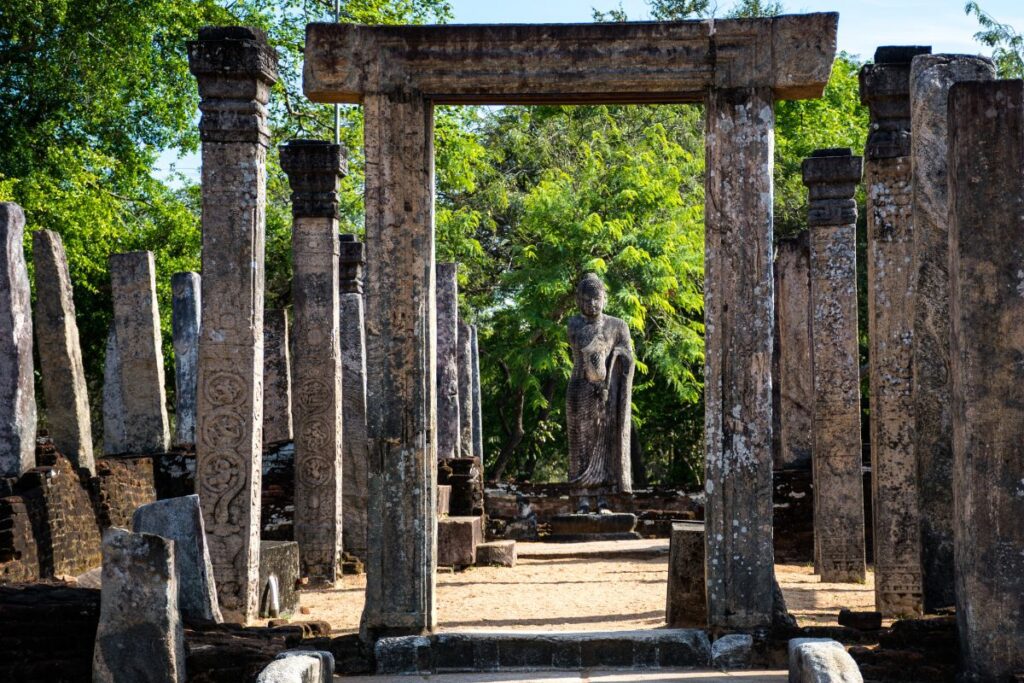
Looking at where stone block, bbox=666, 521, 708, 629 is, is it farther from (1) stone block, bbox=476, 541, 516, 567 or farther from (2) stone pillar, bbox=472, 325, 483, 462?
(2) stone pillar, bbox=472, 325, 483, 462

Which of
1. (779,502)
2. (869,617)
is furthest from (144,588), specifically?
(779,502)

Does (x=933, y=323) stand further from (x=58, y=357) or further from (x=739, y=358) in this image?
(x=58, y=357)

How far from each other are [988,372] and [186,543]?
4580mm

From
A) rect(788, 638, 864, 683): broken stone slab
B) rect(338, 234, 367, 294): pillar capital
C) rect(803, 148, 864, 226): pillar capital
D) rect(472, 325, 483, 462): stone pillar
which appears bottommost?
rect(788, 638, 864, 683): broken stone slab

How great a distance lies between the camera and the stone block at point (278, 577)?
11.4 meters

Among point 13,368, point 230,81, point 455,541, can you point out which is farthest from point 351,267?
point 230,81

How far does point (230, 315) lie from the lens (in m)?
10.8

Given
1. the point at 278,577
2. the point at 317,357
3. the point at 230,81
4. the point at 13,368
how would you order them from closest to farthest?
the point at 230,81, the point at 278,577, the point at 13,368, the point at 317,357

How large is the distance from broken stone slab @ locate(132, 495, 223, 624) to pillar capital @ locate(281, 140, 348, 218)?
588 centimetres

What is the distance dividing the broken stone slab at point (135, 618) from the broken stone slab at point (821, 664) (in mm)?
3099

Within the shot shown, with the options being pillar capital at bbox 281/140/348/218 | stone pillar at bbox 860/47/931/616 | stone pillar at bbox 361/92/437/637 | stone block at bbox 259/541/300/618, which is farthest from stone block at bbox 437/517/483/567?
stone pillar at bbox 361/92/437/637

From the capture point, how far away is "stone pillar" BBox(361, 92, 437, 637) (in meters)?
9.23

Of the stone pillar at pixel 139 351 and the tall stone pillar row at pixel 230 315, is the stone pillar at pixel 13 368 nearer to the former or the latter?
the tall stone pillar row at pixel 230 315

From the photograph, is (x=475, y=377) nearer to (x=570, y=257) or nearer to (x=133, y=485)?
(x=570, y=257)
